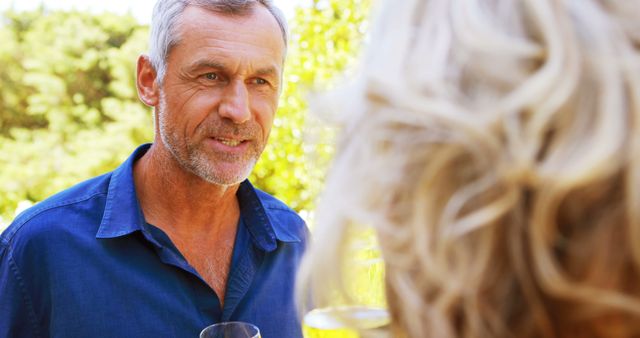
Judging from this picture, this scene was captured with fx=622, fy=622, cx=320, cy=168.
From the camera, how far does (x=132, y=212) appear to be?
2.00 metres

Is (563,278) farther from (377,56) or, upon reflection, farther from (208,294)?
(208,294)

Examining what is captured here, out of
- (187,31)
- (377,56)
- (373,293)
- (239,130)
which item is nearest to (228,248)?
(239,130)

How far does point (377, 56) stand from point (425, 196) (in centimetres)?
13

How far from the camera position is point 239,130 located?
2205mm

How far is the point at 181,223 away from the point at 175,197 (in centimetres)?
9

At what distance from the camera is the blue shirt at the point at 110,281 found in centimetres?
187

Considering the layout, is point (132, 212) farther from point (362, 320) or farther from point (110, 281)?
point (362, 320)

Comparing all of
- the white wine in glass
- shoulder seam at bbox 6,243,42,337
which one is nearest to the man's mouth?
shoulder seam at bbox 6,243,42,337

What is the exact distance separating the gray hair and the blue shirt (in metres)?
0.47

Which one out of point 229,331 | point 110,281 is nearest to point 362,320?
point 229,331

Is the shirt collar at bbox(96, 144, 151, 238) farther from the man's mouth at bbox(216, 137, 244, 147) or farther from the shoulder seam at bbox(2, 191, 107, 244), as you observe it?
the man's mouth at bbox(216, 137, 244, 147)

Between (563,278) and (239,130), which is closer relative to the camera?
(563,278)

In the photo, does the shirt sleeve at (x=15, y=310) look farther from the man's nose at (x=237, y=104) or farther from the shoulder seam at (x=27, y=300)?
the man's nose at (x=237, y=104)

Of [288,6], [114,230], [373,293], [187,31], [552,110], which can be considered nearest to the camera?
[552,110]
